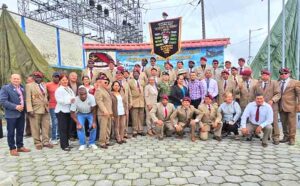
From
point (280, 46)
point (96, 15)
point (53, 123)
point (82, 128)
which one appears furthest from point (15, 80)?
point (96, 15)

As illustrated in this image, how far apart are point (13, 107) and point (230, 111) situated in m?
4.62

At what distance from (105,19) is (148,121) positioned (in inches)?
1102

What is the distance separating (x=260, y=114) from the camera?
5371 millimetres

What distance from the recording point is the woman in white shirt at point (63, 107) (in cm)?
503

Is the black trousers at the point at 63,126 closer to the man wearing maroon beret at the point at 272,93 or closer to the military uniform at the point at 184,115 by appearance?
the military uniform at the point at 184,115

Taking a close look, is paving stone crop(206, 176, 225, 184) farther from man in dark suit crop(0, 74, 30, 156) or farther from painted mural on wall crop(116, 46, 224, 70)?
painted mural on wall crop(116, 46, 224, 70)

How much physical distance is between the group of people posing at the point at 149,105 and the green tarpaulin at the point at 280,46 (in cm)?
249

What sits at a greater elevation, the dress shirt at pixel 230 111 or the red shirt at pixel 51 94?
the red shirt at pixel 51 94

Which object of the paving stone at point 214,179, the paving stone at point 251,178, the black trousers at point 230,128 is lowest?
the paving stone at point 251,178

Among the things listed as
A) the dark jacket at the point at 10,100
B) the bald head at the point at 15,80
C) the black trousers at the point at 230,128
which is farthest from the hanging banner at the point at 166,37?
the dark jacket at the point at 10,100

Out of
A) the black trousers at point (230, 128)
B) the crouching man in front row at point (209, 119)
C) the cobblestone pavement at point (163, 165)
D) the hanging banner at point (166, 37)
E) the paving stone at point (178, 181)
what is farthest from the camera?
the hanging banner at point (166, 37)

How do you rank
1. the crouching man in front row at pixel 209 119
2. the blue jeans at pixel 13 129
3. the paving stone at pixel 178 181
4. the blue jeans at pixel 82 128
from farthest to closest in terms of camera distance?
the crouching man in front row at pixel 209 119 → the blue jeans at pixel 82 128 → the blue jeans at pixel 13 129 → the paving stone at pixel 178 181

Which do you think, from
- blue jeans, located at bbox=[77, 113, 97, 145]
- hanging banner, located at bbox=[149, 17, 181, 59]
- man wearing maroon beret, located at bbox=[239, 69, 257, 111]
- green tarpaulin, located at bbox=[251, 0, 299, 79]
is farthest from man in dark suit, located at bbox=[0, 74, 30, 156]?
green tarpaulin, located at bbox=[251, 0, 299, 79]

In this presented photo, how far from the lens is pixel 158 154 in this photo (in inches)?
185
